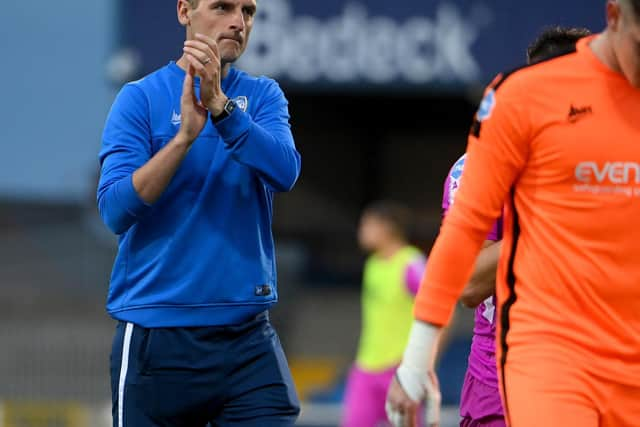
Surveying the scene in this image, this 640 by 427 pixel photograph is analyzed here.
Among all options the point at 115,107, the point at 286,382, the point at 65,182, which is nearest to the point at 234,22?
the point at 115,107

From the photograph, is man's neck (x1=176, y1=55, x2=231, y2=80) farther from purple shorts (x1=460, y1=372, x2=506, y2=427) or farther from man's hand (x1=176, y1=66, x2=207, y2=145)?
purple shorts (x1=460, y1=372, x2=506, y2=427)

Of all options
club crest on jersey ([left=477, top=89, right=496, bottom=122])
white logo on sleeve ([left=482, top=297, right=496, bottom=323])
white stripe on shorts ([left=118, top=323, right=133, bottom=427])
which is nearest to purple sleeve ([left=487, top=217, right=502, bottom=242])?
white logo on sleeve ([left=482, top=297, right=496, bottom=323])

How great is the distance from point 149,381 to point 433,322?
1235 millimetres

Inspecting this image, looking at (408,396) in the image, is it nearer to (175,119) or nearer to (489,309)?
(489,309)

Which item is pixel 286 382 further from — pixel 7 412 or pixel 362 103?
pixel 362 103

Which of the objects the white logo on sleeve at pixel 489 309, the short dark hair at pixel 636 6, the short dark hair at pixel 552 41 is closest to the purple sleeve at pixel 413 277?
the white logo on sleeve at pixel 489 309

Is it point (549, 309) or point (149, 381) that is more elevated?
point (549, 309)

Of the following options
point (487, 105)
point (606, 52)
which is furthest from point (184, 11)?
point (606, 52)

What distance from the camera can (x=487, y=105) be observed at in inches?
140

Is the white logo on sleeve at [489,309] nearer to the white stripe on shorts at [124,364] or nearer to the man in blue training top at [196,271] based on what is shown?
the man in blue training top at [196,271]

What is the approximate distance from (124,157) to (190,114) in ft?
0.98

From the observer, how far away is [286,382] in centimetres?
446

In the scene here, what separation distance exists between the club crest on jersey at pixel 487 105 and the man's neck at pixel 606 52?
31 centimetres

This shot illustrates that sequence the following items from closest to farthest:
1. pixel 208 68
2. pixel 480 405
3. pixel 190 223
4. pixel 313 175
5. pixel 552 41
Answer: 1. pixel 208 68
2. pixel 552 41
3. pixel 190 223
4. pixel 480 405
5. pixel 313 175
